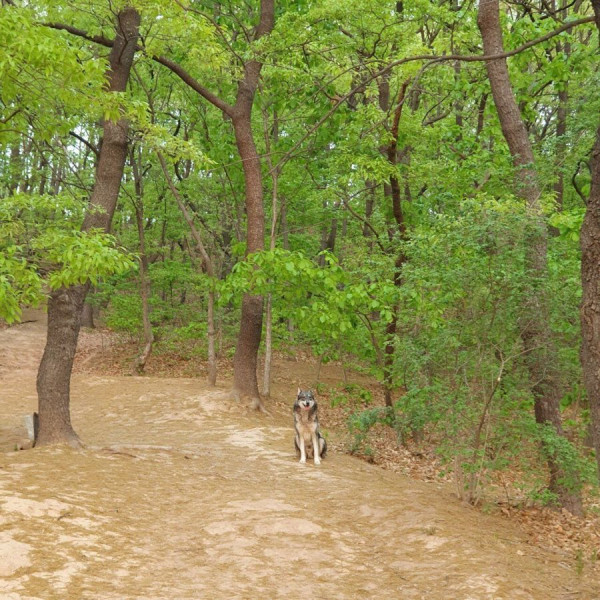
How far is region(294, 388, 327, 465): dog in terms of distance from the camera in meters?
10.7

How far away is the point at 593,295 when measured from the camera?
524cm

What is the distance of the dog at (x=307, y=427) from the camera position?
35.0 ft

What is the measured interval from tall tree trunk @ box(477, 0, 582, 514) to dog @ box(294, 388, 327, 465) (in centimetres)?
378

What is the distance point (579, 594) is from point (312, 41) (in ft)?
42.6

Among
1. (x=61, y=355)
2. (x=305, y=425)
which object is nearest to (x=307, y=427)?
(x=305, y=425)

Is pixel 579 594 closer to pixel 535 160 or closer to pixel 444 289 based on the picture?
pixel 444 289

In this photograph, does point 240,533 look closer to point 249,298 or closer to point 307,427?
point 307,427

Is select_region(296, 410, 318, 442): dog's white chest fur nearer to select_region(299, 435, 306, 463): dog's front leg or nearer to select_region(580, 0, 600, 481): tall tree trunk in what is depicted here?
select_region(299, 435, 306, 463): dog's front leg

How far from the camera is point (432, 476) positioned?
12.2m

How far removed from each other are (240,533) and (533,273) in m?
5.19

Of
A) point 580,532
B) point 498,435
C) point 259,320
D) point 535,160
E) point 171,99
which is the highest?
point 171,99

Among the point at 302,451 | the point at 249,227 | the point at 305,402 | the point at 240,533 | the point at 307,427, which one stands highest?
the point at 249,227

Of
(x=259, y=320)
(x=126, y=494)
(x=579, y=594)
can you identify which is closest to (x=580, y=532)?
(x=579, y=594)

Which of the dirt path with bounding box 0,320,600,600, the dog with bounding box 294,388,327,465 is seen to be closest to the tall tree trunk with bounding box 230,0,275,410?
the dirt path with bounding box 0,320,600,600
